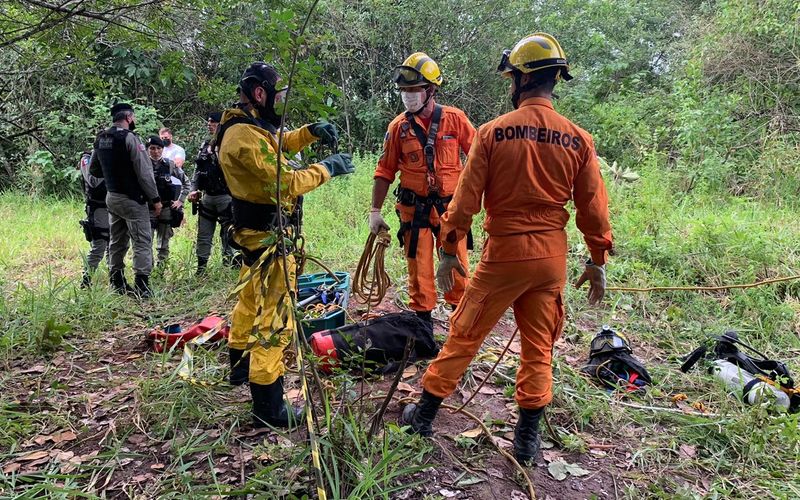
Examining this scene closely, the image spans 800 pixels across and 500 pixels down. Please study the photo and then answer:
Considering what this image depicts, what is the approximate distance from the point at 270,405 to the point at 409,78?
2.32 metres

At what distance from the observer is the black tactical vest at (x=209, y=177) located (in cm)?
552

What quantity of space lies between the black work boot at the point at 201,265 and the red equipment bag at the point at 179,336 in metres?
1.77

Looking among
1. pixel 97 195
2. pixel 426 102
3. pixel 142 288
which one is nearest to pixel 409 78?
pixel 426 102

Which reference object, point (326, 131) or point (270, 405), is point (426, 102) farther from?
point (270, 405)

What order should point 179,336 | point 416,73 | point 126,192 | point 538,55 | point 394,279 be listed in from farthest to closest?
point 394,279
point 126,192
point 179,336
point 416,73
point 538,55

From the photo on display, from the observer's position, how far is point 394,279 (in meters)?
5.23

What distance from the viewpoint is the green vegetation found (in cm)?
245

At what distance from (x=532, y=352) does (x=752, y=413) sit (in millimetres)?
1420

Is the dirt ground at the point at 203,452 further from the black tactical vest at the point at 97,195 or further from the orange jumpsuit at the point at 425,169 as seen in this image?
the black tactical vest at the point at 97,195

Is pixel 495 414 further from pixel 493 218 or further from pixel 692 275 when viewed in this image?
pixel 692 275

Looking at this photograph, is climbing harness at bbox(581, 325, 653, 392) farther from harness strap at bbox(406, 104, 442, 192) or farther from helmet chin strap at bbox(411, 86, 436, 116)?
helmet chin strap at bbox(411, 86, 436, 116)

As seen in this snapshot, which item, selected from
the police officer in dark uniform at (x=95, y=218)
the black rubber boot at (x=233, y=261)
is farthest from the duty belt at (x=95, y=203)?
the black rubber boot at (x=233, y=261)

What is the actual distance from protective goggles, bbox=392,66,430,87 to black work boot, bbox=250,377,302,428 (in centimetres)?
214

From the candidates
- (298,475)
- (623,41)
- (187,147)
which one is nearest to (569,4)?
(623,41)
